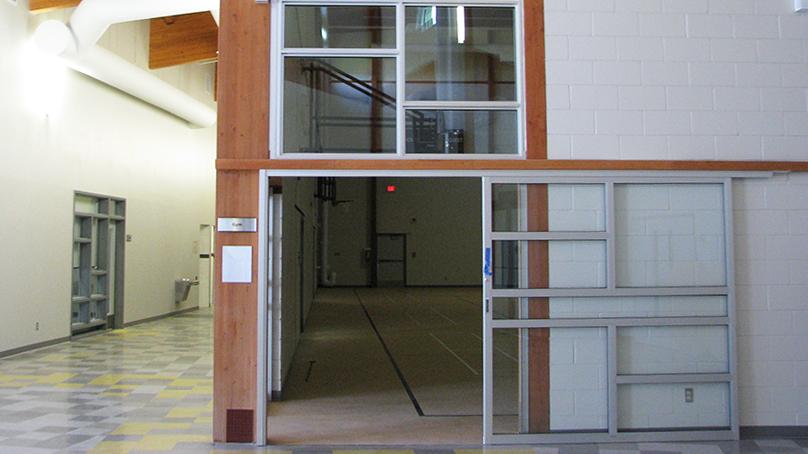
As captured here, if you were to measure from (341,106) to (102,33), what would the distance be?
6.34m

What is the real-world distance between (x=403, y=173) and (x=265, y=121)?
3.61 ft

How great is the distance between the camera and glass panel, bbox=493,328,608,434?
214 inches

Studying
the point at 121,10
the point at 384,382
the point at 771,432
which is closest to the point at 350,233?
the point at 121,10

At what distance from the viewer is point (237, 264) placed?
5.39m

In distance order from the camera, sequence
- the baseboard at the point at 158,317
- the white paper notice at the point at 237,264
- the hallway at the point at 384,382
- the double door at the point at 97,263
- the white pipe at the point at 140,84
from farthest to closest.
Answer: the baseboard at the point at 158,317, the double door at the point at 97,263, the white pipe at the point at 140,84, the hallway at the point at 384,382, the white paper notice at the point at 237,264

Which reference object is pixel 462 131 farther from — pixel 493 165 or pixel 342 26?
pixel 342 26

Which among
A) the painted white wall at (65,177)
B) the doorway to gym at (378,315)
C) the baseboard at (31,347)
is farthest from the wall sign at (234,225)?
the baseboard at (31,347)

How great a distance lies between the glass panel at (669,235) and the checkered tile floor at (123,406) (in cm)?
124

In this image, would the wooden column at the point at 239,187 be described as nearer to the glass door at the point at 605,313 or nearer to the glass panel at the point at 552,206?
the glass door at the point at 605,313

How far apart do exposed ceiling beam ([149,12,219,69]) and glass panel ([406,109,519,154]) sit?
Answer: 8.64 metres

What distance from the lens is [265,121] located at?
548 centimetres

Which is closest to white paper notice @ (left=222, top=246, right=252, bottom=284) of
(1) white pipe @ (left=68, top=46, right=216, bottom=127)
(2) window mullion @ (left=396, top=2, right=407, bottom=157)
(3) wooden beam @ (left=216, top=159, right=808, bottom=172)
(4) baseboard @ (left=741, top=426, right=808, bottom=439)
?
(3) wooden beam @ (left=216, top=159, right=808, bottom=172)

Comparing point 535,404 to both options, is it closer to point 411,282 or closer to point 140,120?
point 140,120

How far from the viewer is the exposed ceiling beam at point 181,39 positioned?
13078 millimetres
